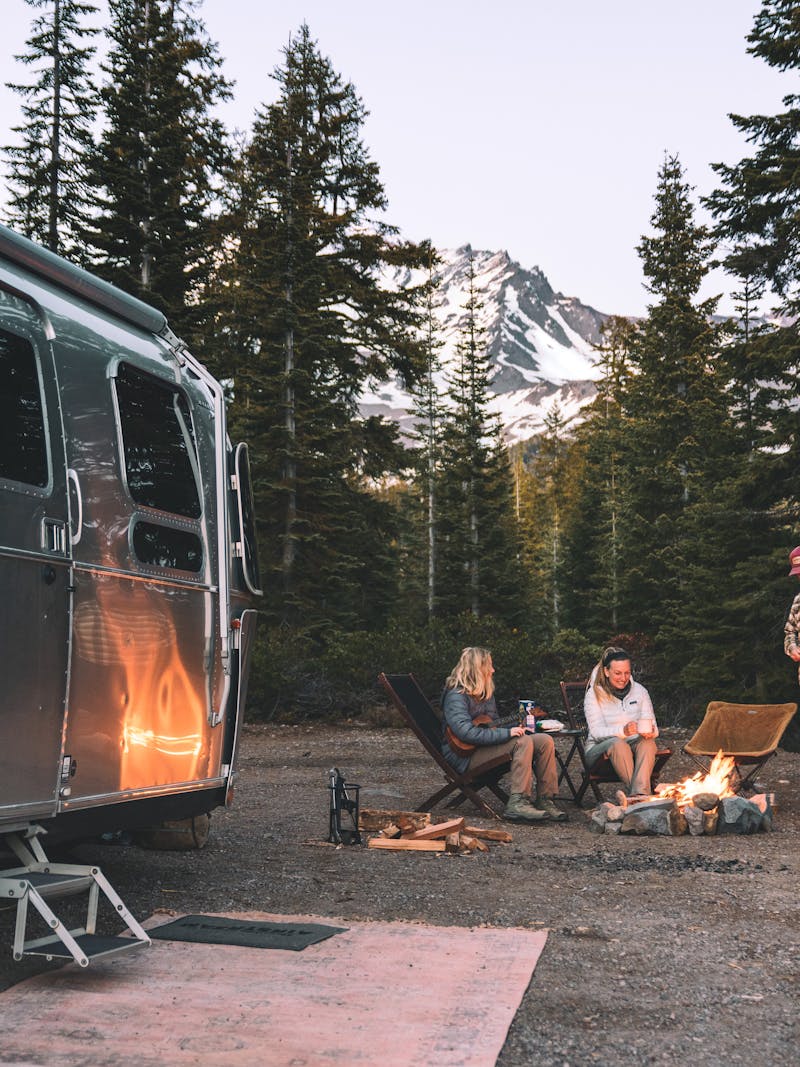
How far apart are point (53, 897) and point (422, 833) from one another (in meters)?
3.27

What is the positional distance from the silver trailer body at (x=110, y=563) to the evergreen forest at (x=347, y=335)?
728cm

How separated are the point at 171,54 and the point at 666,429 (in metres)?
16.3

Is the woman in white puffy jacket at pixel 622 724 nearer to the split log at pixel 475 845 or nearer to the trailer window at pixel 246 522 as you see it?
the split log at pixel 475 845

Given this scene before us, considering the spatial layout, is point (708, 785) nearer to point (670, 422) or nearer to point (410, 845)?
point (410, 845)

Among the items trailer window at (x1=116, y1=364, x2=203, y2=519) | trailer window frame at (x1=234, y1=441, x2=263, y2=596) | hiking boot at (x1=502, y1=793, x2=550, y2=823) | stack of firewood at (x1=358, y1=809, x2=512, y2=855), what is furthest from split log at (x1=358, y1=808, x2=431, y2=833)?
trailer window at (x1=116, y1=364, x2=203, y2=519)

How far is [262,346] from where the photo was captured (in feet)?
74.9

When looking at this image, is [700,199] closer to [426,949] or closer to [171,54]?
[171,54]

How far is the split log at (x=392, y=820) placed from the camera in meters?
6.95

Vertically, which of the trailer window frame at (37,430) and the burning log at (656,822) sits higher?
the trailer window frame at (37,430)

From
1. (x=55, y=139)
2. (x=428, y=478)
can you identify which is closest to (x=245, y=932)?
(x=55, y=139)

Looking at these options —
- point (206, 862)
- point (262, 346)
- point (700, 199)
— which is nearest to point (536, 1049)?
point (206, 862)

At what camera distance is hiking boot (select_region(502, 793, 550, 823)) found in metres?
7.50

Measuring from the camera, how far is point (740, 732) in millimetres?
8914

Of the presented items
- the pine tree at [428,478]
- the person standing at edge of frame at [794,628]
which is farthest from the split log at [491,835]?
the pine tree at [428,478]
